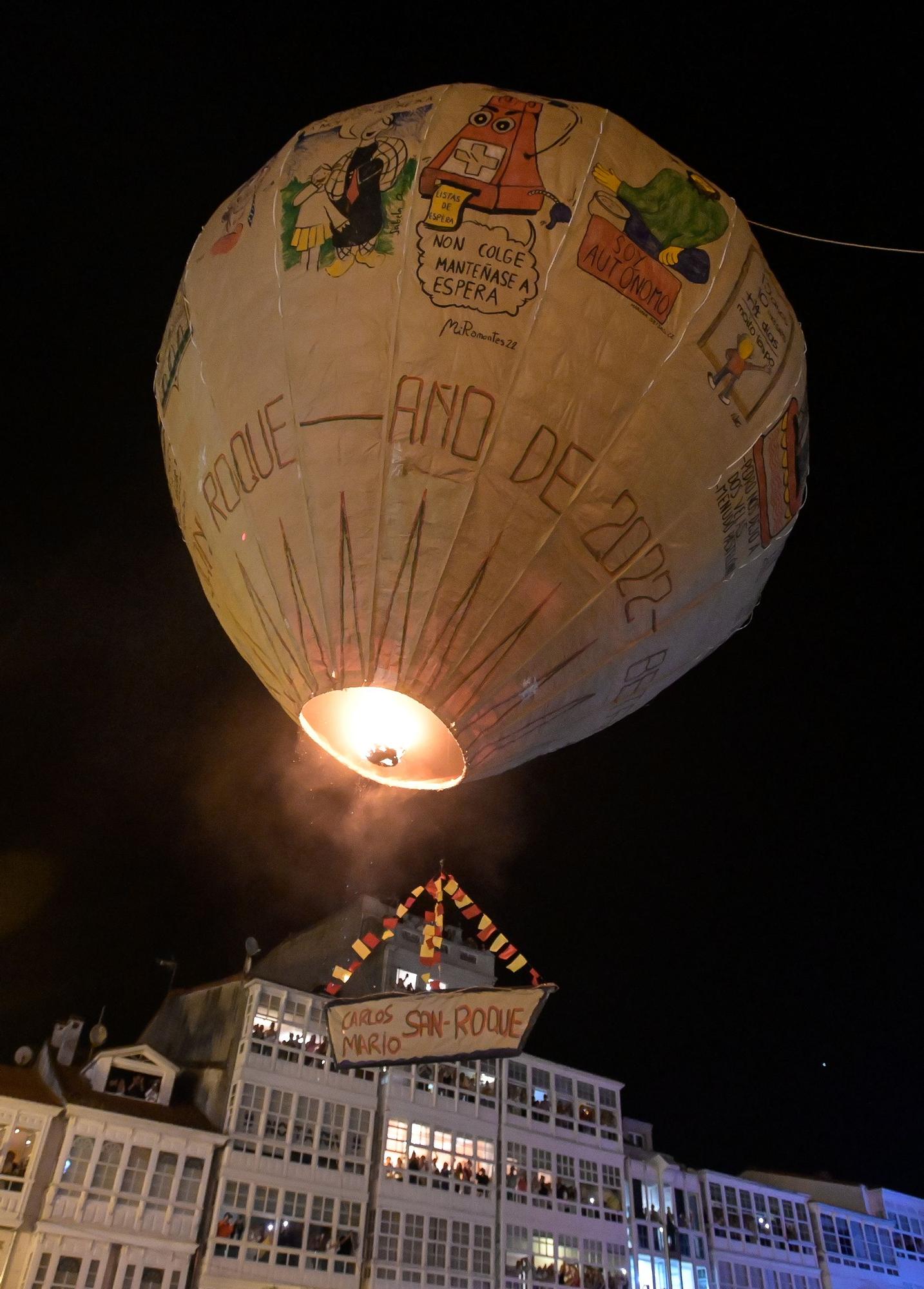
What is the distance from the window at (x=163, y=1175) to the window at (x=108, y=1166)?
791 millimetres

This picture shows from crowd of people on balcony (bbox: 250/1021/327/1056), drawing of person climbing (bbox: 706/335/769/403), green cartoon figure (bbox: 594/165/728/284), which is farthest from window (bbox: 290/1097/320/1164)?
green cartoon figure (bbox: 594/165/728/284)

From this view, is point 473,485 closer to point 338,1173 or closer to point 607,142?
point 607,142

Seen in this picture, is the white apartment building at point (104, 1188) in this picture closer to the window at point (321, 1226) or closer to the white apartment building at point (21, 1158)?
the white apartment building at point (21, 1158)

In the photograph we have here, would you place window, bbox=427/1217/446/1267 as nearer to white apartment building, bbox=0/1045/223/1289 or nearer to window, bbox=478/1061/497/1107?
window, bbox=478/1061/497/1107

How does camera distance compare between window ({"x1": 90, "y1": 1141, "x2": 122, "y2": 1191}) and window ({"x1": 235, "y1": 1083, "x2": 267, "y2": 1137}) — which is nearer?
window ({"x1": 90, "y1": 1141, "x2": 122, "y2": 1191})

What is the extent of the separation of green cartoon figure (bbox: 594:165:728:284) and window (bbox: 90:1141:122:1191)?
20655mm

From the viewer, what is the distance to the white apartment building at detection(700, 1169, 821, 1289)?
1235 inches

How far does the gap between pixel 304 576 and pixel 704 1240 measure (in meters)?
31.4

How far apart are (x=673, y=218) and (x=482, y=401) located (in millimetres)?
2126

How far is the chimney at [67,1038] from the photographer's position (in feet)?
79.3

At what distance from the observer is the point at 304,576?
745cm

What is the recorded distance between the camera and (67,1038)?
81.3ft

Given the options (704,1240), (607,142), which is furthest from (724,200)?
(704,1240)

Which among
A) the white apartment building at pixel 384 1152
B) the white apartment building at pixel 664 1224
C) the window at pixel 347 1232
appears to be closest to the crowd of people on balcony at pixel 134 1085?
the white apartment building at pixel 384 1152
